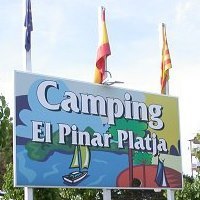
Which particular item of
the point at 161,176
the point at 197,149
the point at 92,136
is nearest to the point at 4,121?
the point at 92,136

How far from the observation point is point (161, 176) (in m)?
11.7

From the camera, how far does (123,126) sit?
11188mm

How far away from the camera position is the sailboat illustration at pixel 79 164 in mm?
10219

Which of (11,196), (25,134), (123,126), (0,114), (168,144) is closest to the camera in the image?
(0,114)

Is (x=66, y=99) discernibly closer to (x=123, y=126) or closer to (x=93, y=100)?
(x=93, y=100)

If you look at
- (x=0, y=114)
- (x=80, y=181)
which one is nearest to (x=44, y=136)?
(x=80, y=181)

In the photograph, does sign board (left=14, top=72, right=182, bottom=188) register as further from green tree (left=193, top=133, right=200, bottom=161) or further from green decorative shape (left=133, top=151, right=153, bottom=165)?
green tree (left=193, top=133, right=200, bottom=161)

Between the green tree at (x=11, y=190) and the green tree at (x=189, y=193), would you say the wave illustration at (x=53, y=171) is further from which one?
the green tree at (x=189, y=193)

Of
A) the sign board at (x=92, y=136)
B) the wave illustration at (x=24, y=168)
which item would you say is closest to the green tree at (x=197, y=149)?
the sign board at (x=92, y=136)

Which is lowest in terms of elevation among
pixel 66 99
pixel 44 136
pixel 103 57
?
pixel 44 136

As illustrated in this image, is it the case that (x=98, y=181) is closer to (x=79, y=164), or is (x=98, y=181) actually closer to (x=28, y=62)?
(x=79, y=164)

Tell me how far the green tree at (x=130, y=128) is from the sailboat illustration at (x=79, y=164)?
2.57 ft

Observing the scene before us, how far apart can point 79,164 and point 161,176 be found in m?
2.24

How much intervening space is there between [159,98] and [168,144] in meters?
1.04
